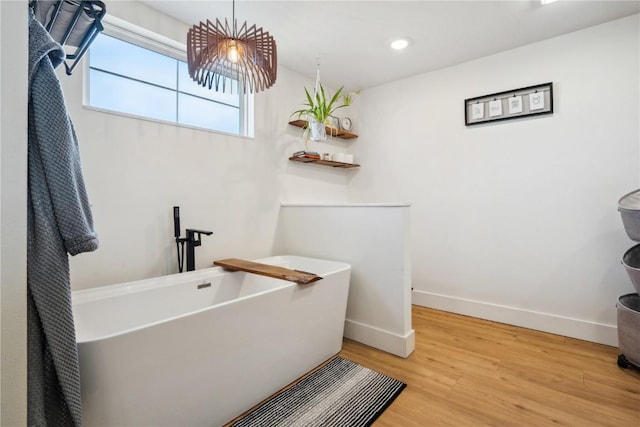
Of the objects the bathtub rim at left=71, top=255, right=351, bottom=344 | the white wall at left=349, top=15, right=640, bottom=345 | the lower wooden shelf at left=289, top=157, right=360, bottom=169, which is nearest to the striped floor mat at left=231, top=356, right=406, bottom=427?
the bathtub rim at left=71, top=255, right=351, bottom=344

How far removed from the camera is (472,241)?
294cm

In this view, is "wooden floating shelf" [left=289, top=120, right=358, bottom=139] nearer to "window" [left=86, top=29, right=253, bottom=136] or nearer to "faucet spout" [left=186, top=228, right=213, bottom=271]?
"window" [left=86, top=29, right=253, bottom=136]

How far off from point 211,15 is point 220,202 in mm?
1415

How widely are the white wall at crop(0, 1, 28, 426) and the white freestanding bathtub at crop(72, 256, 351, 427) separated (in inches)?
13.7

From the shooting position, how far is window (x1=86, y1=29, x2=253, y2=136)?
6.49 ft

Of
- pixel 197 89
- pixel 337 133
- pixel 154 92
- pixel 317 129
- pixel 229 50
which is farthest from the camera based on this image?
pixel 337 133

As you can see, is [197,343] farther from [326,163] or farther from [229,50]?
[326,163]

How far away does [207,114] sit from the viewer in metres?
2.56

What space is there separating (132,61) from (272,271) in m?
1.83

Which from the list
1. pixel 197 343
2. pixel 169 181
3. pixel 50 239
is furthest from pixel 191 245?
pixel 50 239

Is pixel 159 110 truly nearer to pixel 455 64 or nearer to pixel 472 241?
pixel 455 64

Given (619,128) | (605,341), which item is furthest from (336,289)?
(619,128)

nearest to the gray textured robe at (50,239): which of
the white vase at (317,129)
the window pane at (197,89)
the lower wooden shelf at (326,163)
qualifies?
the window pane at (197,89)

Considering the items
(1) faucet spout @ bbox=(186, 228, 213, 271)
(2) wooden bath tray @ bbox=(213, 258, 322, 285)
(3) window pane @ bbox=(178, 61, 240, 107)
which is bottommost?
(2) wooden bath tray @ bbox=(213, 258, 322, 285)
